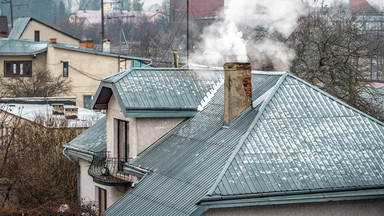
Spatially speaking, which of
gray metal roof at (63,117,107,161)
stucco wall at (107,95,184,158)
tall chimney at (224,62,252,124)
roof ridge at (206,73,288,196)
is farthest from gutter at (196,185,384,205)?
gray metal roof at (63,117,107,161)

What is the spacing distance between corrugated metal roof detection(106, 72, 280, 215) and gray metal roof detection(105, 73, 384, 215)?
0.09 feet

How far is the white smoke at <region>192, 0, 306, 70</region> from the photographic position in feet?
69.1

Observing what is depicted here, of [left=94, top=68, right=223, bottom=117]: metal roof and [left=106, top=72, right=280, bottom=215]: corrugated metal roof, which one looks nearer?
[left=106, top=72, right=280, bottom=215]: corrugated metal roof

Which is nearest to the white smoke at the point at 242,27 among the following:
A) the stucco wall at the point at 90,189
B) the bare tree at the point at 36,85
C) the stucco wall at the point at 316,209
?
the stucco wall at the point at 90,189

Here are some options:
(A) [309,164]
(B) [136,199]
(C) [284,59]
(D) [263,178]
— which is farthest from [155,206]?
(C) [284,59]

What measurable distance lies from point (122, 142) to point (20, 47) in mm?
37316

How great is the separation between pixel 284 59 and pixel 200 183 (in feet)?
60.9

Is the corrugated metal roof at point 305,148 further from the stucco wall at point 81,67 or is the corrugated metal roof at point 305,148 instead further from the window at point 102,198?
the stucco wall at point 81,67

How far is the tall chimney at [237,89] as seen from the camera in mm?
17438

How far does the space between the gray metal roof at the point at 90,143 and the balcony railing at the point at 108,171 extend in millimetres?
1047

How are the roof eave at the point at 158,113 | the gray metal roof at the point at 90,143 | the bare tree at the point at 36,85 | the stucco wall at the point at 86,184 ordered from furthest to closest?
the bare tree at the point at 36,85 → the stucco wall at the point at 86,184 → the gray metal roof at the point at 90,143 → the roof eave at the point at 158,113

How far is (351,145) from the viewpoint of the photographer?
54.1 feet

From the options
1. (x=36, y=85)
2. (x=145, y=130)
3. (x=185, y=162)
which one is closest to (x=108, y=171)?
(x=145, y=130)

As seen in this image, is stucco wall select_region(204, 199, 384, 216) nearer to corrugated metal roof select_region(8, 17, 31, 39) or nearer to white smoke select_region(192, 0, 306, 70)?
white smoke select_region(192, 0, 306, 70)
